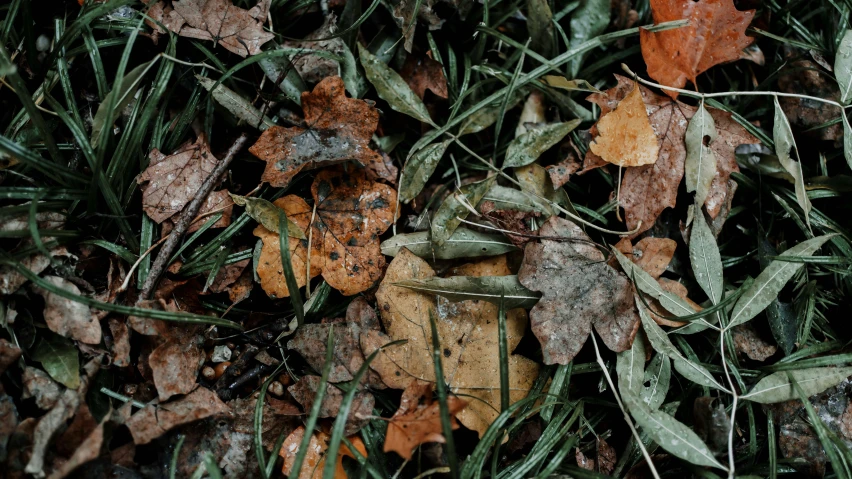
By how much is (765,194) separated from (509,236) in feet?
3.00

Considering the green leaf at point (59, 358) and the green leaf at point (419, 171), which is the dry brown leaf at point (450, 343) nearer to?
the green leaf at point (419, 171)

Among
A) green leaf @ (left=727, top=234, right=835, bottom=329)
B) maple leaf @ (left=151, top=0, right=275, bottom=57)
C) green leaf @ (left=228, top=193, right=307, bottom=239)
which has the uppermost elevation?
maple leaf @ (left=151, top=0, right=275, bottom=57)

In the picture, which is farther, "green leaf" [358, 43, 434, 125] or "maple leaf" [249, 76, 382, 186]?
"green leaf" [358, 43, 434, 125]

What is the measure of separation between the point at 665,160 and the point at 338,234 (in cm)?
108

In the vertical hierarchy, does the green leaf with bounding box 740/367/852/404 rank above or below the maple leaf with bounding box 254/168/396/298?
below

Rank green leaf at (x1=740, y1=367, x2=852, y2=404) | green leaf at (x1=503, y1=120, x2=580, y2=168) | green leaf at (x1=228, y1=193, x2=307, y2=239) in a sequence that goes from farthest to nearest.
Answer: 1. green leaf at (x1=503, y1=120, x2=580, y2=168)
2. green leaf at (x1=228, y1=193, x2=307, y2=239)
3. green leaf at (x1=740, y1=367, x2=852, y2=404)

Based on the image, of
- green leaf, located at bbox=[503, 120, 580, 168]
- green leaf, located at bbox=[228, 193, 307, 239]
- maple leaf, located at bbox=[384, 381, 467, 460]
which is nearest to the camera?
maple leaf, located at bbox=[384, 381, 467, 460]

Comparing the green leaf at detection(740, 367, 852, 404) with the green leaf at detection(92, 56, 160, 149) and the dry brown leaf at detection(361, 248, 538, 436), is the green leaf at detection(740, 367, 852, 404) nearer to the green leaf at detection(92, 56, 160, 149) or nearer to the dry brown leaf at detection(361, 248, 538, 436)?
the dry brown leaf at detection(361, 248, 538, 436)

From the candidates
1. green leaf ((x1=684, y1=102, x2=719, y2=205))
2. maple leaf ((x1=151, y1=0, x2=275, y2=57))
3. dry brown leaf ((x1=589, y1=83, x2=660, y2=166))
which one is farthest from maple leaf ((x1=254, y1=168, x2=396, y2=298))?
green leaf ((x1=684, y1=102, x2=719, y2=205))

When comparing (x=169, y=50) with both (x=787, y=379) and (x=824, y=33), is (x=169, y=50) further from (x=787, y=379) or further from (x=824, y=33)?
(x=824, y=33)

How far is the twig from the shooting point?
164cm

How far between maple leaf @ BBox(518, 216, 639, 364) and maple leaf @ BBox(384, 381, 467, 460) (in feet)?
1.17

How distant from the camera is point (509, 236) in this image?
1.77 meters

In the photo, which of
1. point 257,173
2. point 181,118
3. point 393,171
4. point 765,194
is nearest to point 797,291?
point 765,194
